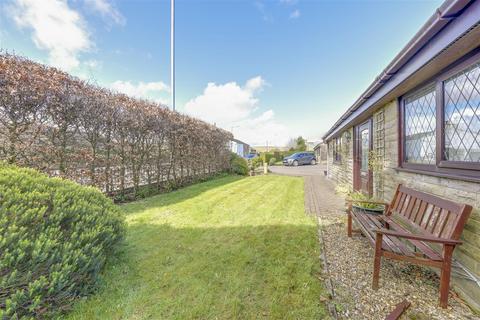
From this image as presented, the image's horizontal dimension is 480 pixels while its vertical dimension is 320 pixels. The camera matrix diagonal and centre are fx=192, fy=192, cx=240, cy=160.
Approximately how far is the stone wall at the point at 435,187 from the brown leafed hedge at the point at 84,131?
640 cm

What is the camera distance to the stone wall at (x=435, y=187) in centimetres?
188

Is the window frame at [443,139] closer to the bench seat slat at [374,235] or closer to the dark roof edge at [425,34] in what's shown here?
the dark roof edge at [425,34]

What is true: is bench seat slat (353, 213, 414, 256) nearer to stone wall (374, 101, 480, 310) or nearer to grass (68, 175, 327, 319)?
stone wall (374, 101, 480, 310)

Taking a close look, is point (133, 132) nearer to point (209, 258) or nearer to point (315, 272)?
point (209, 258)

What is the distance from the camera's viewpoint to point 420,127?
9.78 feet

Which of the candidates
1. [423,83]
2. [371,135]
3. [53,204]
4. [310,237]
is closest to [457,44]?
[423,83]

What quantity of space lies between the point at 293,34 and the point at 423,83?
304 inches

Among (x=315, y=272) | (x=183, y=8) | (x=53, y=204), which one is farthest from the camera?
(x=183, y=8)

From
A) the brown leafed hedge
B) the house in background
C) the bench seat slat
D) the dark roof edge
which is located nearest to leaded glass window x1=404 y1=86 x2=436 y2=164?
Answer: the dark roof edge

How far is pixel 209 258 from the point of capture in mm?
2760

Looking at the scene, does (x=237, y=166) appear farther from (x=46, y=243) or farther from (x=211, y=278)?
(x=46, y=243)

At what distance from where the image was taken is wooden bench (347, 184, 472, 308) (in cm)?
183

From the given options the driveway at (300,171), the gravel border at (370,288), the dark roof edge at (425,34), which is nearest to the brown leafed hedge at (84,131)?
the gravel border at (370,288)

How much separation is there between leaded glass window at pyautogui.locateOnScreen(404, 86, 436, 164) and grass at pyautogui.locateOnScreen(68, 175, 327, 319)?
2112 millimetres
